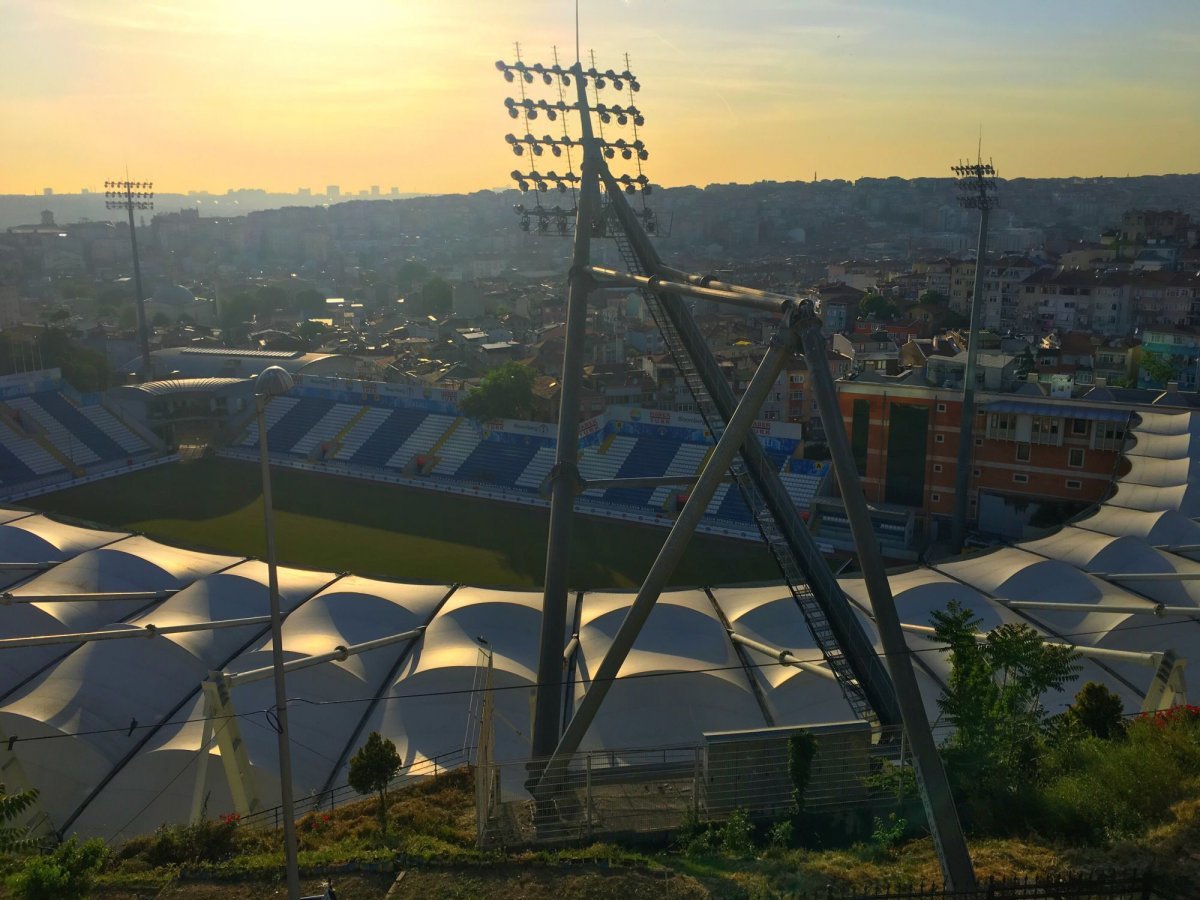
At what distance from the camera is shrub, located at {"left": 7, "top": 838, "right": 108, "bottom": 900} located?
4.82m

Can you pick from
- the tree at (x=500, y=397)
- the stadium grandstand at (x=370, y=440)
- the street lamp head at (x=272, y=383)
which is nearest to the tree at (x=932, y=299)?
the tree at (x=500, y=397)

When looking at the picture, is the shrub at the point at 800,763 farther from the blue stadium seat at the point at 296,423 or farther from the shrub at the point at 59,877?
the blue stadium seat at the point at 296,423

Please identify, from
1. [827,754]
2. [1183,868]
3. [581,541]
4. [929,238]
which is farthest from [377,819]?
[929,238]

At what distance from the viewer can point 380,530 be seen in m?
21.5

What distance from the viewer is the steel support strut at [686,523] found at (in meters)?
6.05

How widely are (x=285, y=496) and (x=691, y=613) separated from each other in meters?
14.8

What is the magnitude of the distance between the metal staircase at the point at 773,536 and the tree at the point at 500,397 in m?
16.9

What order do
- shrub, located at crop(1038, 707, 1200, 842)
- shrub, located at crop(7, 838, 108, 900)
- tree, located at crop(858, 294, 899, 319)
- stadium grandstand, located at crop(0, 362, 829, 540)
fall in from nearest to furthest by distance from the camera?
shrub, located at crop(7, 838, 108, 900)
shrub, located at crop(1038, 707, 1200, 842)
stadium grandstand, located at crop(0, 362, 829, 540)
tree, located at crop(858, 294, 899, 319)

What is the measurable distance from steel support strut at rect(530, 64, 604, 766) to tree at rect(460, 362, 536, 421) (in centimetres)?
1693

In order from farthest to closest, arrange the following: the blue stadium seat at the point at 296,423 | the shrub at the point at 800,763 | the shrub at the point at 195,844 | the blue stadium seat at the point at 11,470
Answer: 1. the blue stadium seat at the point at 296,423
2. the blue stadium seat at the point at 11,470
3. the shrub at the point at 195,844
4. the shrub at the point at 800,763

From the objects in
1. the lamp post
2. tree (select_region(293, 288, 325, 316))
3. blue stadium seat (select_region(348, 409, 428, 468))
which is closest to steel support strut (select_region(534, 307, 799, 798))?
the lamp post

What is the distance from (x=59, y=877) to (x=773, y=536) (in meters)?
5.29

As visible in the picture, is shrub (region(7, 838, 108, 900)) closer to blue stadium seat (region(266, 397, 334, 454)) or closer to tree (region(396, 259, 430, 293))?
blue stadium seat (region(266, 397, 334, 454))

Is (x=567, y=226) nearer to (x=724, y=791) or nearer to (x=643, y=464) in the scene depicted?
(x=724, y=791)
